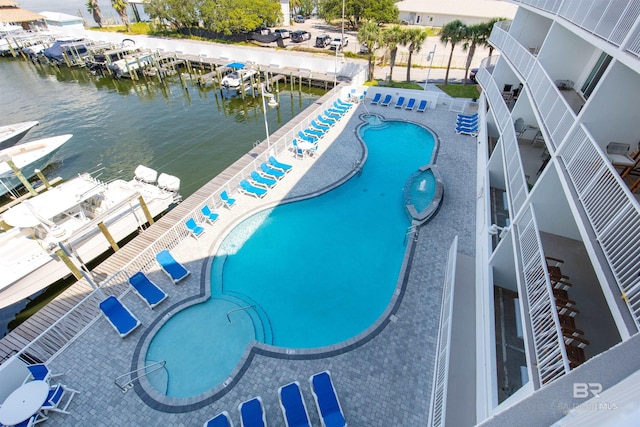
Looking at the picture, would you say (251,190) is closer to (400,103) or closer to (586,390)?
(586,390)

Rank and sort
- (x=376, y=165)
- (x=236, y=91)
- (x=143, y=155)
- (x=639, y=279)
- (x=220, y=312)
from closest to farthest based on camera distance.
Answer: (x=639, y=279), (x=220, y=312), (x=376, y=165), (x=143, y=155), (x=236, y=91)

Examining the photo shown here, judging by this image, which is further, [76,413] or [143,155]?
[143,155]

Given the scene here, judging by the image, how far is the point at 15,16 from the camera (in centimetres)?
5731

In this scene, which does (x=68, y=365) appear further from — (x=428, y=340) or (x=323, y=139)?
(x=323, y=139)

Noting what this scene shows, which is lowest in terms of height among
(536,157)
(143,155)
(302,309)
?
(143,155)

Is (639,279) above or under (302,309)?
above

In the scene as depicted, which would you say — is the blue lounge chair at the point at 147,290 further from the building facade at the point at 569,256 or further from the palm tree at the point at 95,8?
the palm tree at the point at 95,8

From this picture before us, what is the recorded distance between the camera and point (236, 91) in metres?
36.0

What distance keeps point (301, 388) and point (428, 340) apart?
463cm

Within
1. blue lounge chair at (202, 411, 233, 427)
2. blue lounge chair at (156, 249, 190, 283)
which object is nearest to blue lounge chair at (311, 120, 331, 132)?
blue lounge chair at (156, 249, 190, 283)

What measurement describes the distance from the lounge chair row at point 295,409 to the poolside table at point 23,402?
15.1 ft

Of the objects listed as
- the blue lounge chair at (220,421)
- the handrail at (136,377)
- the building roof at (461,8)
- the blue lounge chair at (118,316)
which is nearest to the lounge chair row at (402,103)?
the blue lounge chair at (118,316)

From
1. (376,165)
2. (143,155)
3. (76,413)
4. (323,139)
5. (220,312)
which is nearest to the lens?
(76,413)

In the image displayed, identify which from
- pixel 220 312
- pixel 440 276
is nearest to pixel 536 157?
pixel 440 276
